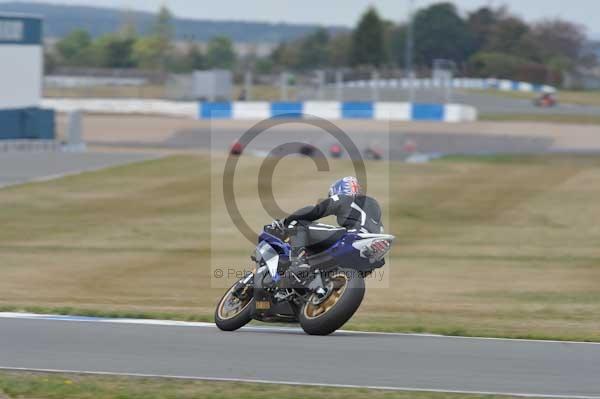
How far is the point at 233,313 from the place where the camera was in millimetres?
9766

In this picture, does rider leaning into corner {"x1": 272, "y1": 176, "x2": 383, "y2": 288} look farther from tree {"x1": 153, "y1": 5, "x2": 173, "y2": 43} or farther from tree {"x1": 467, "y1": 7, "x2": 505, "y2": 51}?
tree {"x1": 153, "y1": 5, "x2": 173, "y2": 43}

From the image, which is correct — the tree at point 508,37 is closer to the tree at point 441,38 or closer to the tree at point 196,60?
the tree at point 441,38

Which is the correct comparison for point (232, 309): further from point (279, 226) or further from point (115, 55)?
point (115, 55)

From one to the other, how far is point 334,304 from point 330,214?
2.60ft

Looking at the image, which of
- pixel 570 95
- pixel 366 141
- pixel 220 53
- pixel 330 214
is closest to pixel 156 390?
pixel 330 214

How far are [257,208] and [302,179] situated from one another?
4870 mm

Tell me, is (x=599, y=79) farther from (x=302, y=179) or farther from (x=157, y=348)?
(x=157, y=348)

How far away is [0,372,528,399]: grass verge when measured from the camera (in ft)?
23.9

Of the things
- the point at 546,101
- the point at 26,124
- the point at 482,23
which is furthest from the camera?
the point at 482,23

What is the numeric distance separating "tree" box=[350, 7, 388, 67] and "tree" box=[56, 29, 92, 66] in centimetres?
2502

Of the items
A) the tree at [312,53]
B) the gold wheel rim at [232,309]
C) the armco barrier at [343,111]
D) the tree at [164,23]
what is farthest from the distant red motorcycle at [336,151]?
the tree at [164,23]

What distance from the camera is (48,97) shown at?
65.7 metres

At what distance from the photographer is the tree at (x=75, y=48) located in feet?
336

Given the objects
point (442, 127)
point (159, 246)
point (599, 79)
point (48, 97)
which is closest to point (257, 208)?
point (159, 246)
